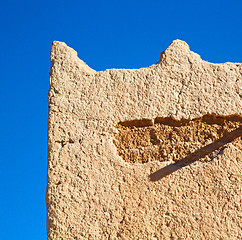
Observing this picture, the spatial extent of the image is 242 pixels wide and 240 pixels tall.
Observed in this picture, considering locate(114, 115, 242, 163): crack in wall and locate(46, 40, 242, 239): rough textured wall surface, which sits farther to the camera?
locate(114, 115, 242, 163): crack in wall

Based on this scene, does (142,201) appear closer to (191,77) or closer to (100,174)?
(100,174)

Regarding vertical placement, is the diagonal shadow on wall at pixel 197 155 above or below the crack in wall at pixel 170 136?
below

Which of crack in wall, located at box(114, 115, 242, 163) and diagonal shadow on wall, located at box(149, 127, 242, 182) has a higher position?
crack in wall, located at box(114, 115, 242, 163)

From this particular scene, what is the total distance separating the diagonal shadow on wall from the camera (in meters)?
3.37

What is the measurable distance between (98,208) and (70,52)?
51.7 inches

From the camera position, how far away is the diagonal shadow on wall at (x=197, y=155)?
3.37 metres

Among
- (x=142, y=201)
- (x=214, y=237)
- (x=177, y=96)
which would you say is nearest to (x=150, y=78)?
(x=177, y=96)

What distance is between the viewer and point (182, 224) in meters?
3.26

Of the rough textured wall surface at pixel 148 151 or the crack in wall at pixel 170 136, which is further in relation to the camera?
the crack in wall at pixel 170 136

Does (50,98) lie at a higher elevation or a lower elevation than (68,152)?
higher

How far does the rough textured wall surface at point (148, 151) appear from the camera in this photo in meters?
3.28

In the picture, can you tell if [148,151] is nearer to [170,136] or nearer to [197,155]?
[170,136]

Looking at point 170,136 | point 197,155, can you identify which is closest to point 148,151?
point 170,136

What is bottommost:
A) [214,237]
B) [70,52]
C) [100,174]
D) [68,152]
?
[214,237]
